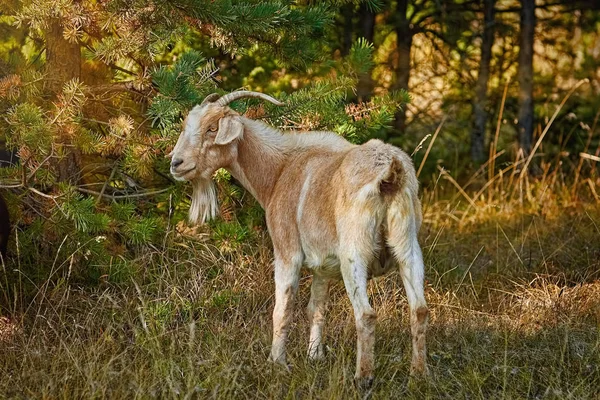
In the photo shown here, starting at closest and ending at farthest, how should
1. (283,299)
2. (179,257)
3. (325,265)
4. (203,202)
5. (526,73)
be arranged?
(325,265), (283,299), (203,202), (179,257), (526,73)

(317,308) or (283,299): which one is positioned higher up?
(283,299)

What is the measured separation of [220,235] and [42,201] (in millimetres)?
1089

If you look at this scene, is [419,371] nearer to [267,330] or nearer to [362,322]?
[362,322]

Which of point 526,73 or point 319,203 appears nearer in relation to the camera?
point 319,203

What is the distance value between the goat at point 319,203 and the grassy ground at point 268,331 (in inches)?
9.7

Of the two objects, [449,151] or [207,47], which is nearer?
[207,47]

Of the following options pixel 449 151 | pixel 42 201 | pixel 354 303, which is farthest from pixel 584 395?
pixel 449 151

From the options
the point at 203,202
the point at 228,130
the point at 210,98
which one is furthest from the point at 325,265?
the point at 210,98

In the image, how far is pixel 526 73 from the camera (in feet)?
33.3

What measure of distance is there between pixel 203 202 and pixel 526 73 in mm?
5654

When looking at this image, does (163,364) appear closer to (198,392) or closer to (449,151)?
(198,392)

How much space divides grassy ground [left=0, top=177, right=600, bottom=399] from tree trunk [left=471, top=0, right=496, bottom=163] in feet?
11.5

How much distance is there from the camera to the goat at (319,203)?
4.50m

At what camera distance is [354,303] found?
453 cm
